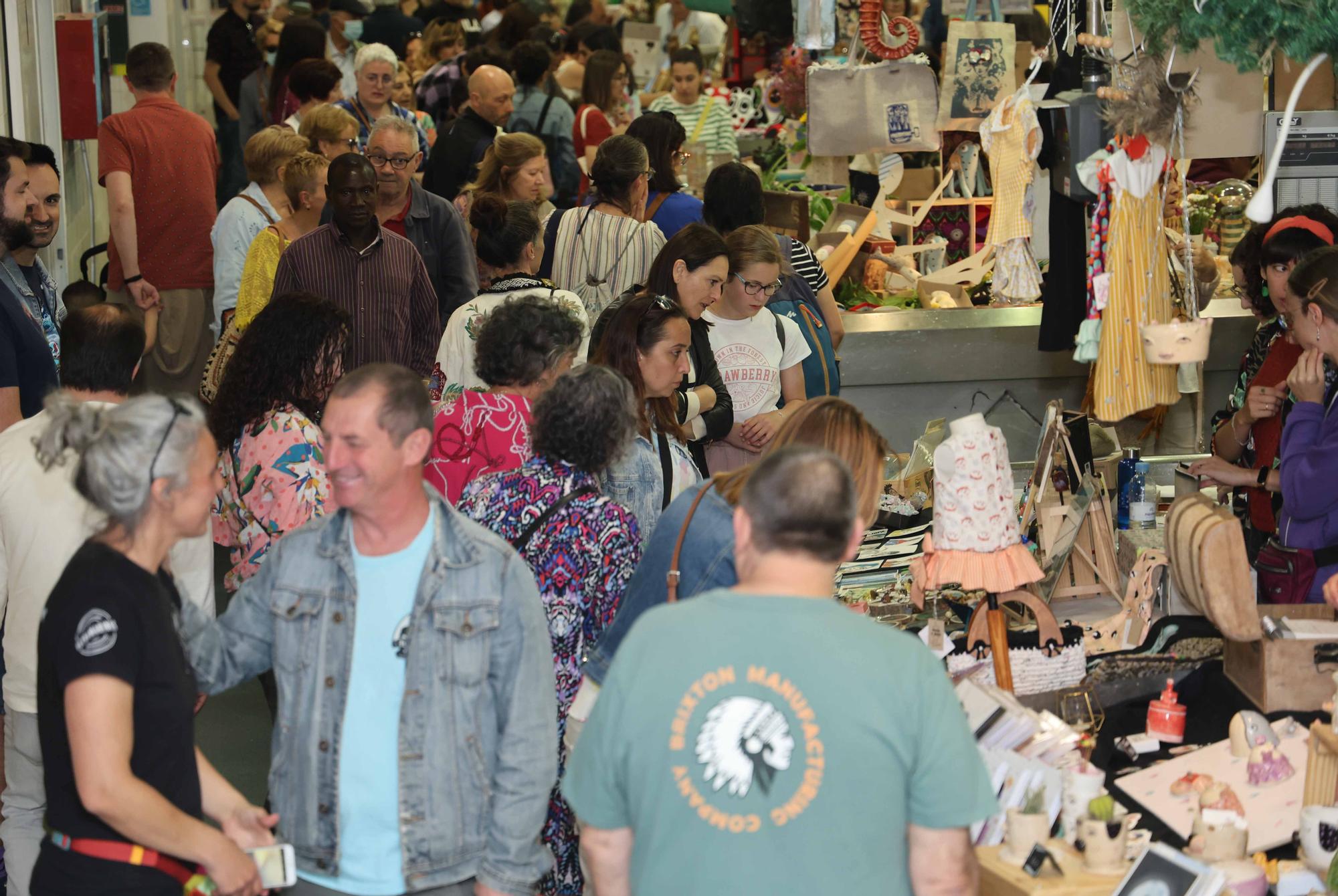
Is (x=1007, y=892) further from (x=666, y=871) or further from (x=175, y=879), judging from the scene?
(x=175, y=879)

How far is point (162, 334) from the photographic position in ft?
22.4

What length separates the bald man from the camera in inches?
278

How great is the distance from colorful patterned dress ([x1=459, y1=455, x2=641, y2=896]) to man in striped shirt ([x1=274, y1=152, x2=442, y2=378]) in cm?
195

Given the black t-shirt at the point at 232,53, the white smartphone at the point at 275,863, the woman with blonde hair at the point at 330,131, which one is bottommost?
the white smartphone at the point at 275,863

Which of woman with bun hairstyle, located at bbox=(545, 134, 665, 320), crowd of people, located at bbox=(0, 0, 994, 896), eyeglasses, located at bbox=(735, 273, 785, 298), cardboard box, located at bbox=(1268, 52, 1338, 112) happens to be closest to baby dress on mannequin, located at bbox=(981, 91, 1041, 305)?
crowd of people, located at bbox=(0, 0, 994, 896)

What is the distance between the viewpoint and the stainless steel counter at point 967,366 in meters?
6.41

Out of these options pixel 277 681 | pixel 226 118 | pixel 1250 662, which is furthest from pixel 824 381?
pixel 226 118

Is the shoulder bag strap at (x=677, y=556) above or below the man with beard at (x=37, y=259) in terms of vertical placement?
below

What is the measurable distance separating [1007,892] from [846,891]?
0.83 metres

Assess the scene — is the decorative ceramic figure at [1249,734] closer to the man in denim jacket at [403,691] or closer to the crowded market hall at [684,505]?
the crowded market hall at [684,505]

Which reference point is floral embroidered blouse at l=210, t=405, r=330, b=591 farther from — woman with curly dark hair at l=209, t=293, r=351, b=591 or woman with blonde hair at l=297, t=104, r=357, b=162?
woman with blonde hair at l=297, t=104, r=357, b=162

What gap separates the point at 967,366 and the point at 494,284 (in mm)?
2478

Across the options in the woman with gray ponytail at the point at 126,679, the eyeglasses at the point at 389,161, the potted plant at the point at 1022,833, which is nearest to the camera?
the woman with gray ponytail at the point at 126,679

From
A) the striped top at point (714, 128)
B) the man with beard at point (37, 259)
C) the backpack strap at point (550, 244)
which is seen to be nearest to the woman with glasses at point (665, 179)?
the backpack strap at point (550, 244)
